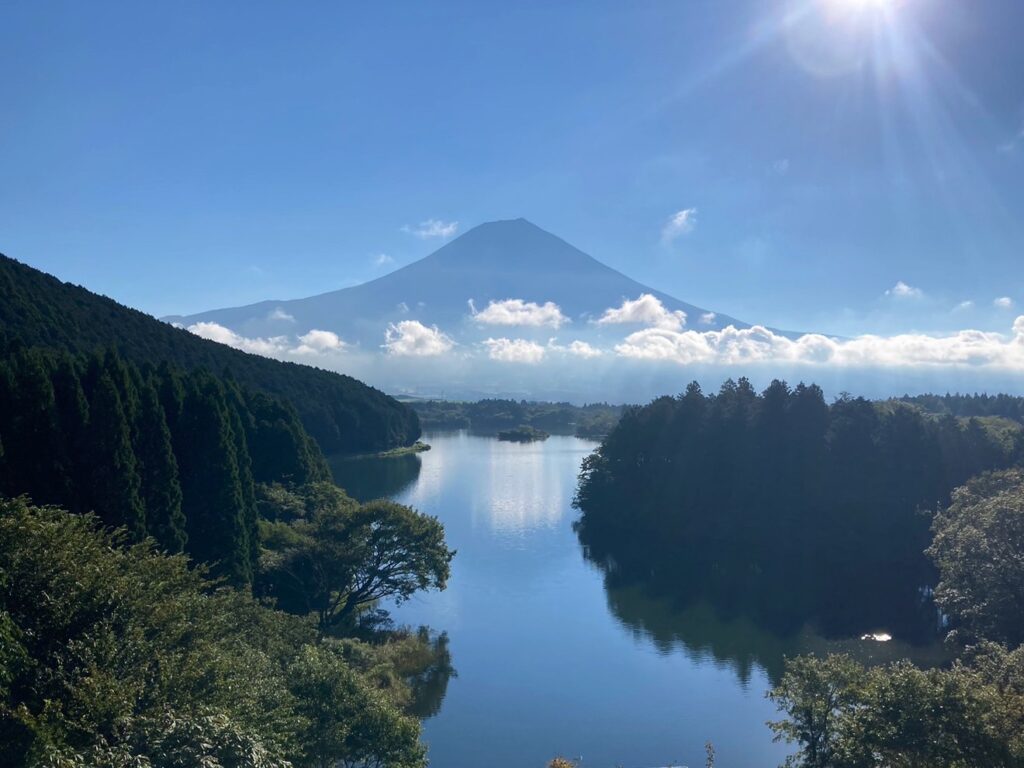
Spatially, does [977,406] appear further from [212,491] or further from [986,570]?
[212,491]

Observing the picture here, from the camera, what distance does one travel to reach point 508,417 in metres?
93.1

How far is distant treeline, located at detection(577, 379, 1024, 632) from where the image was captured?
82.5 ft

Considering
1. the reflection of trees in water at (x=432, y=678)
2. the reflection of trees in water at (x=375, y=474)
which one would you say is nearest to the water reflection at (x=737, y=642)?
the reflection of trees in water at (x=432, y=678)

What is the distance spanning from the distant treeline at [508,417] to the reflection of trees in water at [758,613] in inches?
2288

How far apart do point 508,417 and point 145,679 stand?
8579 cm

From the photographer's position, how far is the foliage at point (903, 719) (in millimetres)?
7820

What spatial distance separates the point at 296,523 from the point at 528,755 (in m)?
10.7

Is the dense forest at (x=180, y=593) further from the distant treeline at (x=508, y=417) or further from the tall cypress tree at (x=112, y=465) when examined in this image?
the distant treeline at (x=508, y=417)

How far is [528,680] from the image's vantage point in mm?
Result: 15859

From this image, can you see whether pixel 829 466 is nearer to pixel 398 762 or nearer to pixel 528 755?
pixel 528 755

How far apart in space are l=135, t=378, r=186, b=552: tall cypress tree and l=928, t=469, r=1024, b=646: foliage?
52.6 feet

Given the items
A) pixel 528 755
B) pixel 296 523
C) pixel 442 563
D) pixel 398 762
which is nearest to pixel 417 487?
pixel 296 523

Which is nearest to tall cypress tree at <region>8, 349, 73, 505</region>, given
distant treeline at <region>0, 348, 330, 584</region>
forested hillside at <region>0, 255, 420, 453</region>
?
distant treeline at <region>0, 348, 330, 584</region>

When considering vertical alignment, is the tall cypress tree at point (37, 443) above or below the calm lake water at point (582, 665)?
above
